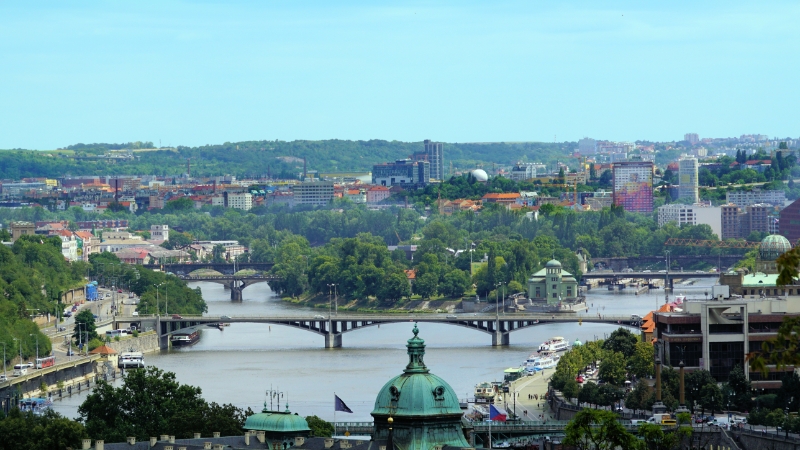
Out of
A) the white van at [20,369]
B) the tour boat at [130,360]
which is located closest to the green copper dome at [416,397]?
the white van at [20,369]

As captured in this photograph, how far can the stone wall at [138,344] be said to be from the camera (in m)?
76.7

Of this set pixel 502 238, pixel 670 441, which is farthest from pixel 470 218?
pixel 670 441

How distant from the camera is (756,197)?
172500 millimetres

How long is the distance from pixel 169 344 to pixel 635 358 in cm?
2984

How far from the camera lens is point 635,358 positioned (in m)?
56.1

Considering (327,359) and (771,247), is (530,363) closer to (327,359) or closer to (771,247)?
(327,359)

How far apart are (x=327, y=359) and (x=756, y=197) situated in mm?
104468

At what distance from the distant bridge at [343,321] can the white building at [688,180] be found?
99.7 metres

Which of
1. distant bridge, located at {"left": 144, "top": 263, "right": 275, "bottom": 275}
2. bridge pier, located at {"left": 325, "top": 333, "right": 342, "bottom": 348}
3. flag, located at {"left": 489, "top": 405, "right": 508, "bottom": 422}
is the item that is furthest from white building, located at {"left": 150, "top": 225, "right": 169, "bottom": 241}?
flag, located at {"left": 489, "top": 405, "right": 508, "bottom": 422}

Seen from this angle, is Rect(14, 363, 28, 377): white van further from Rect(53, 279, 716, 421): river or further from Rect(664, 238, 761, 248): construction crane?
Rect(664, 238, 761, 248): construction crane

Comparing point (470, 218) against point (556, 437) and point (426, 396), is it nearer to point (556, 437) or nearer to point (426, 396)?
point (556, 437)

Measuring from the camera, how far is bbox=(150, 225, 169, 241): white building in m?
172

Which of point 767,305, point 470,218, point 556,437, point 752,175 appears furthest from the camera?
point 752,175

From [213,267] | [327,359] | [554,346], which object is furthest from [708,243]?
[327,359]
